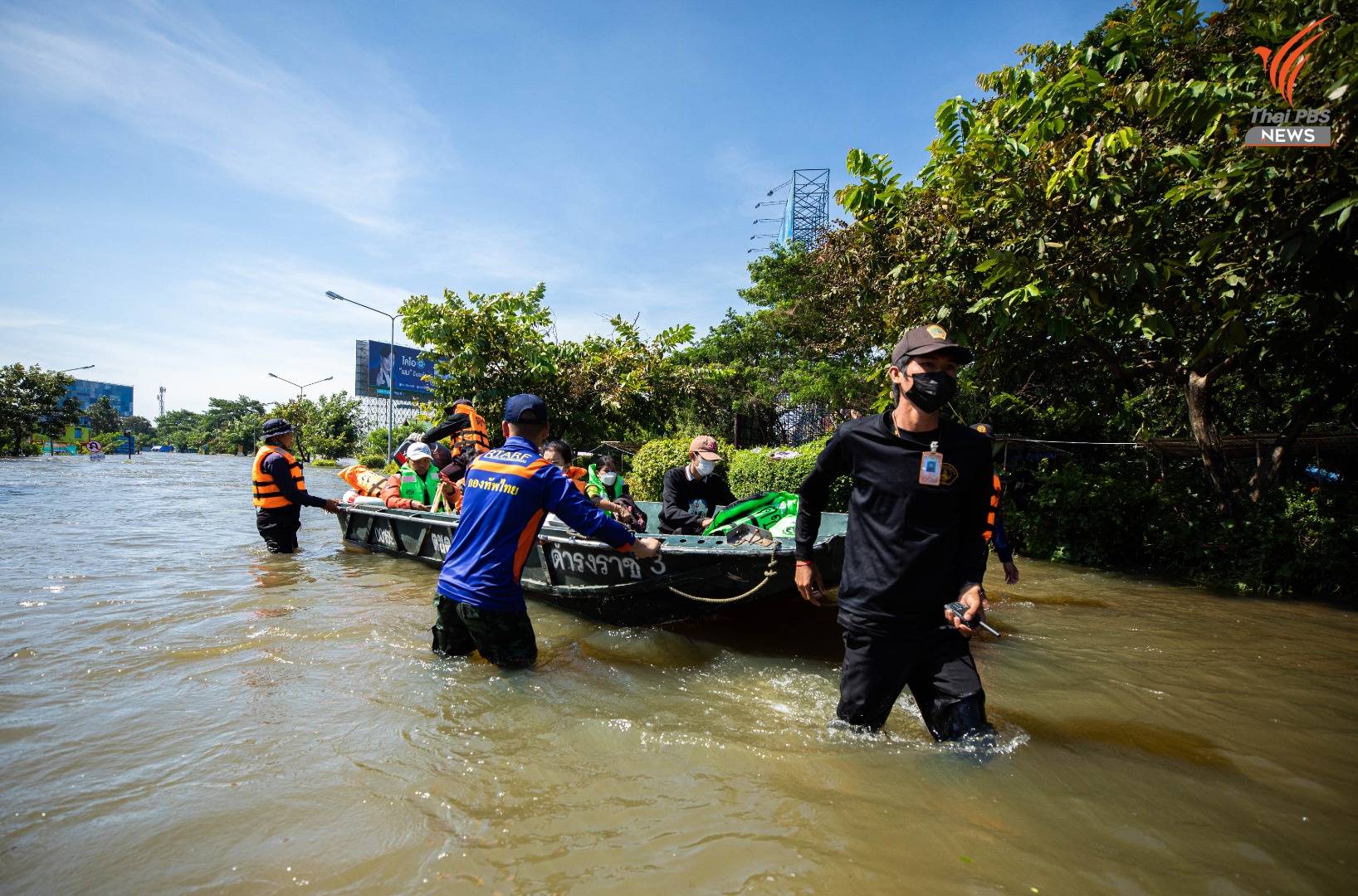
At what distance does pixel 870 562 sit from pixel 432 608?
15.4ft

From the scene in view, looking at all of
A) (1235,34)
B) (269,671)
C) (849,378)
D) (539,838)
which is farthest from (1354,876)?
(849,378)

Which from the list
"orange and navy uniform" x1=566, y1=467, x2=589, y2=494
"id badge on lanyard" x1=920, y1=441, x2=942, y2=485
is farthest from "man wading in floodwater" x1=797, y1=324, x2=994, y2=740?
"orange and navy uniform" x1=566, y1=467, x2=589, y2=494

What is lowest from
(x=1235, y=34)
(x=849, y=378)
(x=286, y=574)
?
(x=286, y=574)

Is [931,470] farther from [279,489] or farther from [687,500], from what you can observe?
[279,489]

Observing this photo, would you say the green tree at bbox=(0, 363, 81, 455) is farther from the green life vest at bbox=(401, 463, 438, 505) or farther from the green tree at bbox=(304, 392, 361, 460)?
the green life vest at bbox=(401, 463, 438, 505)

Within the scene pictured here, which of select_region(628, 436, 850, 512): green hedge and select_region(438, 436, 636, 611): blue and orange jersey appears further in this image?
select_region(628, 436, 850, 512): green hedge

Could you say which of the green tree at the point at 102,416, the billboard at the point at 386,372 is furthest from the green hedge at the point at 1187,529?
the green tree at the point at 102,416

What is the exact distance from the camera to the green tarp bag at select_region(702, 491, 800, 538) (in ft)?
18.8

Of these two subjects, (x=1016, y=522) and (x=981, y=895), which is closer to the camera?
(x=981, y=895)

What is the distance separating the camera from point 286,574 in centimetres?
770

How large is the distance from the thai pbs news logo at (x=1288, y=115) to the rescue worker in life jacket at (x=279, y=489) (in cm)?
919

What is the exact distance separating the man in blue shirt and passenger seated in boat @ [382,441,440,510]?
4873mm

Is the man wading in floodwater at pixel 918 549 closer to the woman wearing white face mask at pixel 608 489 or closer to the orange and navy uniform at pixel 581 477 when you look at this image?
the woman wearing white face mask at pixel 608 489

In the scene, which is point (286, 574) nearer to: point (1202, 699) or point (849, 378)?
point (1202, 699)
